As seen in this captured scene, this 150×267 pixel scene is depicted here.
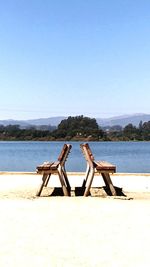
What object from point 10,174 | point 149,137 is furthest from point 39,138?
point 10,174

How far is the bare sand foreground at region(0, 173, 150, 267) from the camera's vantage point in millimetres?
4898

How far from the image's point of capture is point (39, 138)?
450 ft

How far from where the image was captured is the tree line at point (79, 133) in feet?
402

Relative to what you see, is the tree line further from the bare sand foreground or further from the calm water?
the bare sand foreground

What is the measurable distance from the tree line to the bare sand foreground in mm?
110083

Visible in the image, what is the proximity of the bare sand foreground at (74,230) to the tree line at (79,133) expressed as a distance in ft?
361

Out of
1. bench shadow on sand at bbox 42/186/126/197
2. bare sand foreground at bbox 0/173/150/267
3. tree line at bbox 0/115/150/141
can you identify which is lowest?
tree line at bbox 0/115/150/141

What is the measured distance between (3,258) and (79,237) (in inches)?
47.1

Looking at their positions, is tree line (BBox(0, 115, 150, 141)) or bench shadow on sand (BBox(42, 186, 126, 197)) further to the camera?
tree line (BBox(0, 115, 150, 141))

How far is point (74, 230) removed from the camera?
20.4 ft

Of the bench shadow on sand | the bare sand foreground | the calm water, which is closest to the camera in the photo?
the bare sand foreground

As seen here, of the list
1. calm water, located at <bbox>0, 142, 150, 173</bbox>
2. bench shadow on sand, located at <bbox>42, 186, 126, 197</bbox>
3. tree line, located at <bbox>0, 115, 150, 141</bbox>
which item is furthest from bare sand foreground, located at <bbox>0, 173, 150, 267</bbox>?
tree line, located at <bbox>0, 115, 150, 141</bbox>

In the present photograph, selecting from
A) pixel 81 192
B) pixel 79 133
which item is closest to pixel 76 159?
pixel 81 192

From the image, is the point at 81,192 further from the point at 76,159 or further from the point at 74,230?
the point at 76,159
